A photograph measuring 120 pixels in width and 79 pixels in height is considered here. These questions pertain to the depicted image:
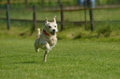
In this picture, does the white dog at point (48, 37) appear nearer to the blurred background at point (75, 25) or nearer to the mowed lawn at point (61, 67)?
the mowed lawn at point (61, 67)

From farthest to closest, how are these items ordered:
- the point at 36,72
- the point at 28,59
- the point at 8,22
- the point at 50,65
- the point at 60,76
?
the point at 8,22
the point at 28,59
the point at 50,65
the point at 36,72
the point at 60,76

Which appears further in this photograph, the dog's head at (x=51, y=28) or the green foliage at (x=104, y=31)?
the green foliage at (x=104, y=31)

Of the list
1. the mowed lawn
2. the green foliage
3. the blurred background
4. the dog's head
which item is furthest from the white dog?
the green foliage

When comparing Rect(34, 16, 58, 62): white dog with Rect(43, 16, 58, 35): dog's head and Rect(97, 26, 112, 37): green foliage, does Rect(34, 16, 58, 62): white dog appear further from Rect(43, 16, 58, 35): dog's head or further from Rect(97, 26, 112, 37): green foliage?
Rect(97, 26, 112, 37): green foliage

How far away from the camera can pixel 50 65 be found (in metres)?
10.6

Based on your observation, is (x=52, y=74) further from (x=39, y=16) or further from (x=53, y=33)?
(x=39, y=16)

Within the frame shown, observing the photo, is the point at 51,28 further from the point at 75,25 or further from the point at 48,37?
the point at 75,25

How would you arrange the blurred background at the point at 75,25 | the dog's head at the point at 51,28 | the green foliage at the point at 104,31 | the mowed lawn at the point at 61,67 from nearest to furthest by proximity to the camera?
the mowed lawn at the point at 61,67 → the dog's head at the point at 51,28 → the green foliage at the point at 104,31 → the blurred background at the point at 75,25

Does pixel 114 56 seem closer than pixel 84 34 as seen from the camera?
Yes

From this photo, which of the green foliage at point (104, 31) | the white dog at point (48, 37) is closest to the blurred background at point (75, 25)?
the green foliage at point (104, 31)

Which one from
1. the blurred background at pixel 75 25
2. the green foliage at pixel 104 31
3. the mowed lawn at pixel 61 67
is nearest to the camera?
the mowed lawn at pixel 61 67

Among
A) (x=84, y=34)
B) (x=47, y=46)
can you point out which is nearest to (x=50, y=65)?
(x=47, y=46)

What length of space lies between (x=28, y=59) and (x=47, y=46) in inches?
70.1

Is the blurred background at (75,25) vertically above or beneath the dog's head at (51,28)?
beneath
